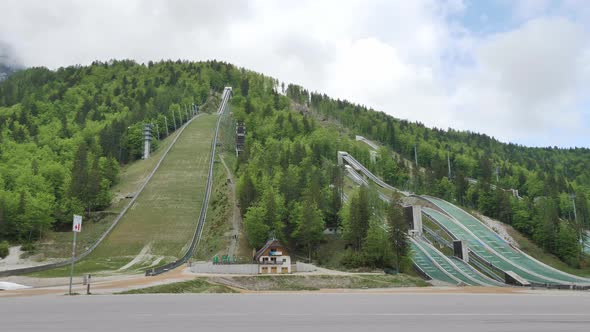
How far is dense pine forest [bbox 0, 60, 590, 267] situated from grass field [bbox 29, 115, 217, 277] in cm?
693

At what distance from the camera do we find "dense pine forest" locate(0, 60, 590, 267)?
180 ft

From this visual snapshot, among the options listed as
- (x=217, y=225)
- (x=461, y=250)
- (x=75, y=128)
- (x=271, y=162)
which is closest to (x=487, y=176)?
(x=461, y=250)

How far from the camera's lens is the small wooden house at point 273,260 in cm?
4122

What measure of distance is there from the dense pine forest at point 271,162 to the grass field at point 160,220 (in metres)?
6.93

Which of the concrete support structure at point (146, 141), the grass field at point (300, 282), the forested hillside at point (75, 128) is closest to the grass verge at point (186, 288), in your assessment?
the grass field at point (300, 282)

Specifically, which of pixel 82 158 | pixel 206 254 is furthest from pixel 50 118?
pixel 206 254

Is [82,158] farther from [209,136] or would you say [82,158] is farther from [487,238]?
[487,238]

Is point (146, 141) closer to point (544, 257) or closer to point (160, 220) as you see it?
point (160, 220)

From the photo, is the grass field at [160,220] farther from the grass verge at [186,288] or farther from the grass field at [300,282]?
the grass verge at [186,288]

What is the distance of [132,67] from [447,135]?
139m

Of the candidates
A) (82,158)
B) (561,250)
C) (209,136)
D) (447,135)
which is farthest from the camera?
(447,135)

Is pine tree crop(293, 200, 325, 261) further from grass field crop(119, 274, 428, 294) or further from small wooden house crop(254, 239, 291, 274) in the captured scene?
grass field crop(119, 274, 428, 294)

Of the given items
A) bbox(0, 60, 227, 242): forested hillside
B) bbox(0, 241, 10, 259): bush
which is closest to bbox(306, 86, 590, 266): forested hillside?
bbox(0, 60, 227, 242): forested hillside

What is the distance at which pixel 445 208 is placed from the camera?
75375 mm
